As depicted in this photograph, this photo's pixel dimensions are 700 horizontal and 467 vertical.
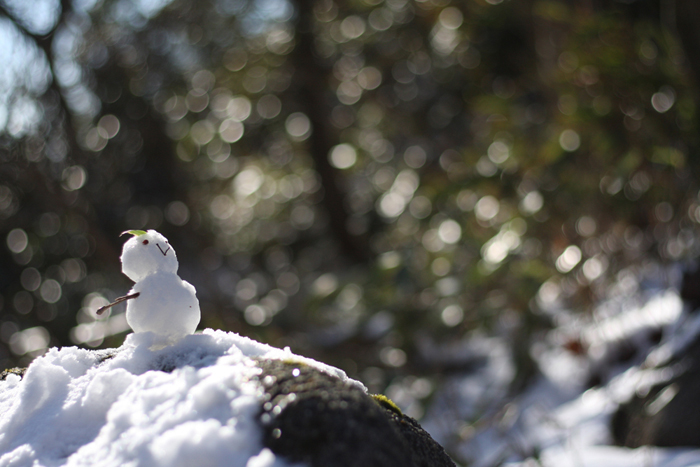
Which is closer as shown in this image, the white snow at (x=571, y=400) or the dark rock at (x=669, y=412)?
the dark rock at (x=669, y=412)

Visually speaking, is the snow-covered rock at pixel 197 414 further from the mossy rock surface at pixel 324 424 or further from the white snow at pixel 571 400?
the white snow at pixel 571 400

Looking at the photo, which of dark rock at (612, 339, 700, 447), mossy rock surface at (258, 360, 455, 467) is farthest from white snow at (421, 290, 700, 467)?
mossy rock surface at (258, 360, 455, 467)

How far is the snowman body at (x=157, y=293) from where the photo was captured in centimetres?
75

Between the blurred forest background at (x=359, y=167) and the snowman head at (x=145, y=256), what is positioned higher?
the snowman head at (x=145, y=256)

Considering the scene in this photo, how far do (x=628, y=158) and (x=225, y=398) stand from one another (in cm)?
245

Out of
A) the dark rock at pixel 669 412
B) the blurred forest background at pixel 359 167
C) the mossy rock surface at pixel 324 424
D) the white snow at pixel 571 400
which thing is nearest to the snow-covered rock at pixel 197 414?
the mossy rock surface at pixel 324 424

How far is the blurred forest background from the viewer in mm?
2709

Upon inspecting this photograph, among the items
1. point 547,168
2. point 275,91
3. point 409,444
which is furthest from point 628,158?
point 275,91

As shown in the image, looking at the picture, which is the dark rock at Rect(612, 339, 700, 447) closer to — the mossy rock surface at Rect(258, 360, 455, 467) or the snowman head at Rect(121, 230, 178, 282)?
the mossy rock surface at Rect(258, 360, 455, 467)

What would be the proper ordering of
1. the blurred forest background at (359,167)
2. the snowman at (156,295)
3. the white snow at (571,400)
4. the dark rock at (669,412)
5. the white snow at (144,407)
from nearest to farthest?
the white snow at (144,407) < the snowman at (156,295) < the dark rock at (669,412) < the white snow at (571,400) < the blurred forest background at (359,167)

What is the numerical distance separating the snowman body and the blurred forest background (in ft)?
6.52

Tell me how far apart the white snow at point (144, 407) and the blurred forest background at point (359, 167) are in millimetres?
2037

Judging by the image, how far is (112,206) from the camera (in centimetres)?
449

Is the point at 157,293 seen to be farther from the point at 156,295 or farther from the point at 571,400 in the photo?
the point at 571,400
